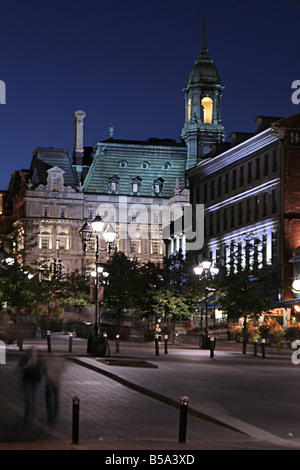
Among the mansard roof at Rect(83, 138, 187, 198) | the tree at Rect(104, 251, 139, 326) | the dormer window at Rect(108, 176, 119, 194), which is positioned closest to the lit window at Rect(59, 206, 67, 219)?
the mansard roof at Rect(83, 138, 187, 198)

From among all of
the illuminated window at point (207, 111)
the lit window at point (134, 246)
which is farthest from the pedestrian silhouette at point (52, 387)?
the lit window at point (134, 246)

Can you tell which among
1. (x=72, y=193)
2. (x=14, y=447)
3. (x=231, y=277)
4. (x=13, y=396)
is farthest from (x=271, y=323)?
(x=72, y=193)

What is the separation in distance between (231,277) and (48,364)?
135ft

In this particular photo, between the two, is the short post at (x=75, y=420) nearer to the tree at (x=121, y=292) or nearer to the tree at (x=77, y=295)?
the tree at (x=121, y=292)

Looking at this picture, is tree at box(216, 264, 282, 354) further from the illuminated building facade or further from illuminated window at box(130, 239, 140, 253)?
illuminated window at box(130, 239, 140, 253)

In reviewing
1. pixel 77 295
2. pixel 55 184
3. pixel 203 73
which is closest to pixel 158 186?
pixel 55 184

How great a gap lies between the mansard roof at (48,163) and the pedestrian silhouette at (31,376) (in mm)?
128521

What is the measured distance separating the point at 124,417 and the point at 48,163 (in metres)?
129

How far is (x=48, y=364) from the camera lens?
67.9 ft

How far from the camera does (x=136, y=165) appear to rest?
154 metres

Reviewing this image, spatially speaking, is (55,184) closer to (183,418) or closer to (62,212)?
(62,212)

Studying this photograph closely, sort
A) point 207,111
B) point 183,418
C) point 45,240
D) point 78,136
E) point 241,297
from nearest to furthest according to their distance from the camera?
point 183,418 < point 241,297 < point 45,240 < point 207,111 < point 78,136

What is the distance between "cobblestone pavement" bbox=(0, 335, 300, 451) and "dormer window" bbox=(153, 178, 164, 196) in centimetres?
12241
